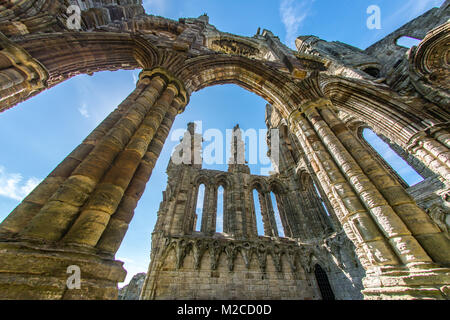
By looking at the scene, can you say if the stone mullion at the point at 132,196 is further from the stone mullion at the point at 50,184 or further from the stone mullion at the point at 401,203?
the stone mullion at the point at 401,203

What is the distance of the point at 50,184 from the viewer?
1.97 m

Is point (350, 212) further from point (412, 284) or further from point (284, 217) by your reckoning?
point (284, 217)

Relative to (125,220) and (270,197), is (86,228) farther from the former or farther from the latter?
(270,197)

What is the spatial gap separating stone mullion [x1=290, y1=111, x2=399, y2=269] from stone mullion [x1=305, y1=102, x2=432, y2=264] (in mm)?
93

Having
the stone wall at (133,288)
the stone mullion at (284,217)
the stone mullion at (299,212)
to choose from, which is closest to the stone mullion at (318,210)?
the stone mullion at (299,212)

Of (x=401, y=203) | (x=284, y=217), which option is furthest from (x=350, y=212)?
(x=284, y=217)

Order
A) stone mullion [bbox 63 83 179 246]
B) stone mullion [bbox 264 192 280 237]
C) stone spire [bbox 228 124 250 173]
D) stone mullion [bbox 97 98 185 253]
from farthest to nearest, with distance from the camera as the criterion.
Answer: stone spire [bbox 228 124 250 173]
stone mullion [bbox 264 192 280 237]
stone mullion [bbox 97 98 185 253]
stone mullion [bbox 63 83 179 246]

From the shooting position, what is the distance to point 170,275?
264 inches

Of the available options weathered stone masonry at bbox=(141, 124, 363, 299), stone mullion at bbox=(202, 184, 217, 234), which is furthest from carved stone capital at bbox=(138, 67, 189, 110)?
stone mullion at bbox=(202, 184, 217, 234)

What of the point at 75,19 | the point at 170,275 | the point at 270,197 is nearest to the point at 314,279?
the point at 270,197

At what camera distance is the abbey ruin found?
1.80m

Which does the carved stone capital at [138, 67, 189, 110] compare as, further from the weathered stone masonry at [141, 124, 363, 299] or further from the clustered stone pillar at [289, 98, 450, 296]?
the weathered stone masonry at [141, 124, 363, 299]

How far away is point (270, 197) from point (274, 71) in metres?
7.63

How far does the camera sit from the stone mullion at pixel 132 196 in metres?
1.87
